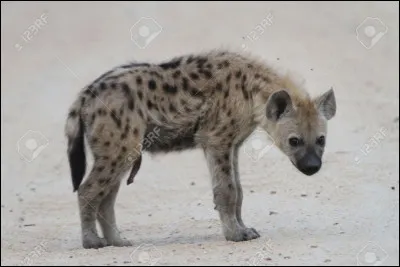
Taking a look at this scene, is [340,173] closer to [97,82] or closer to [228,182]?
[228,182]

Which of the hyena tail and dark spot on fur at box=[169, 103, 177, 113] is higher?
dark spot on fur at box=[169, 103, 177, 113]

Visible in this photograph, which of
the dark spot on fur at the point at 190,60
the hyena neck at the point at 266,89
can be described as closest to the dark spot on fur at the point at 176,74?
Result: the dark spot on fur at the point at 190,60

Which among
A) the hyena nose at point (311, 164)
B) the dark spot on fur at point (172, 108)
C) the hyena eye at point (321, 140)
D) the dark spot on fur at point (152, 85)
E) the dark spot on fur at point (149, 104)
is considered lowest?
the hyena nose at point (311, 164)

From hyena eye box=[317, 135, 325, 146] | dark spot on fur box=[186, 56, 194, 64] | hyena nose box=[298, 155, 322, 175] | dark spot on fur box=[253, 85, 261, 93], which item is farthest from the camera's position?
dark spot on fur box=[186, 56, 194, 64]

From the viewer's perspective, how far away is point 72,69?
434 inches

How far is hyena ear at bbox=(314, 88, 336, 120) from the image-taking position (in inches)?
222

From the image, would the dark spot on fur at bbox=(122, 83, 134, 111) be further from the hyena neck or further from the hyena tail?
the hyena neck

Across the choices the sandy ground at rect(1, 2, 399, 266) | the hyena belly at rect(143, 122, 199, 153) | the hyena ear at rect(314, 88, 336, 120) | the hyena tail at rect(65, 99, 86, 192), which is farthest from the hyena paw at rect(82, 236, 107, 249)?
the hyena ear at rect(314, 88, 336, 120)

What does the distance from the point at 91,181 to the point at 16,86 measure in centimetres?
585

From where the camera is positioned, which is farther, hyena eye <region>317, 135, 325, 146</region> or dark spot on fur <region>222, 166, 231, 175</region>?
dark spot on fur <region>222, 166, 231, 175</region>

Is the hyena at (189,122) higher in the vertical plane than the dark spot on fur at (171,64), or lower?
lower

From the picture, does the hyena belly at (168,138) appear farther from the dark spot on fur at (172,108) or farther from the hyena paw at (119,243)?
the hyena paw at (119,243)

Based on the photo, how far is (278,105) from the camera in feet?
18.2

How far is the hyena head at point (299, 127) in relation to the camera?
215 inches
